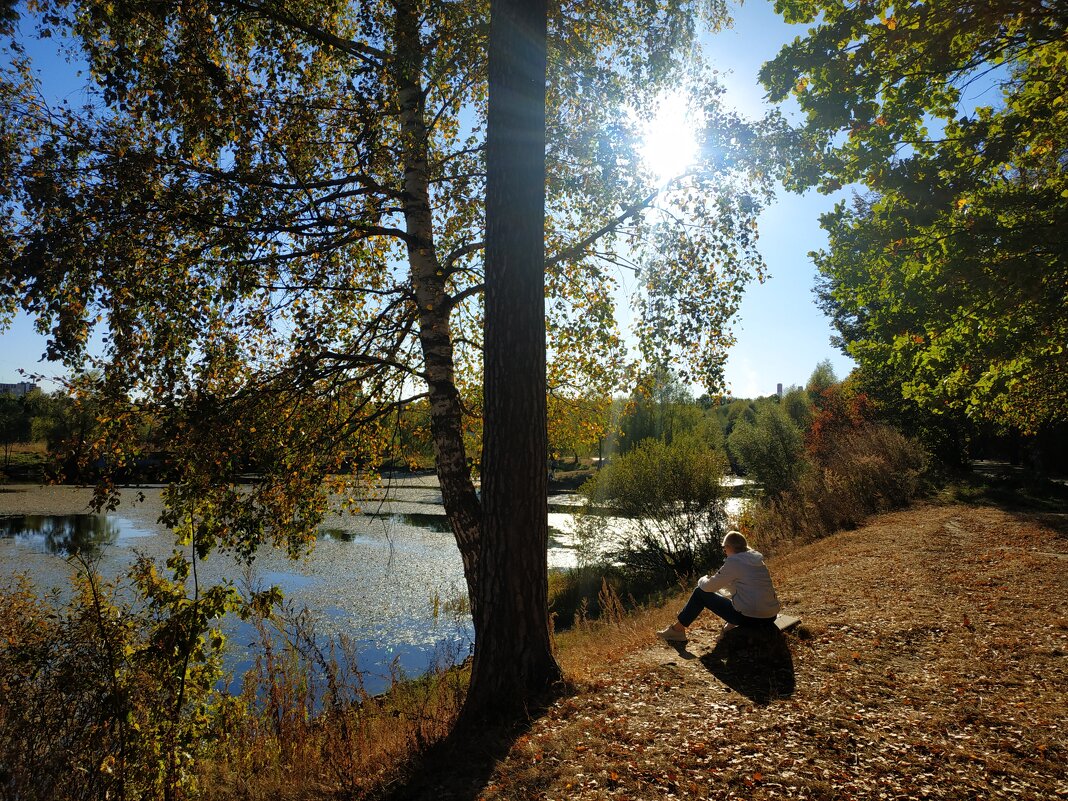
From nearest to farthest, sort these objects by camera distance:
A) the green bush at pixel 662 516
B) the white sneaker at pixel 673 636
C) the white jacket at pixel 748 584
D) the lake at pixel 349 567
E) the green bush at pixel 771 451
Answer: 1. the white jacket at pixel 748 584
2. the white sneaker at pixel 673 636
3. the lake at pixel 349 567
4. the green bush at pixel 662 516
5. the green bush at pixel 771 451

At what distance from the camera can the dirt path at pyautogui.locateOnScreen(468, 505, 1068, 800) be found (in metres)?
3.34

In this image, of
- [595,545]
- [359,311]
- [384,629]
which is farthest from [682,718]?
[595,545]

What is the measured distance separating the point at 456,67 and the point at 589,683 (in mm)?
6038

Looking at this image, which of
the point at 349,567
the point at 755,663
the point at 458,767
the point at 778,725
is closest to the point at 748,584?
the point at 755,663

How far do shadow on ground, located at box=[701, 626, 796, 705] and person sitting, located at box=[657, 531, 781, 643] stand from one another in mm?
138

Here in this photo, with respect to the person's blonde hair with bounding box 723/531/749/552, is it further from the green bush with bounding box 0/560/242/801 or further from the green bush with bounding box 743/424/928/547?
the green bush with bounding box 743/424/928/547

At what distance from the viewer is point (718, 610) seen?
5.95 m

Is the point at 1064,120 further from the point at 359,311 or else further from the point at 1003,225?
the point at 359,311

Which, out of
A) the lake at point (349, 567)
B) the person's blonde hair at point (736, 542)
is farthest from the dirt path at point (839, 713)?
the lake at point (349, 567)

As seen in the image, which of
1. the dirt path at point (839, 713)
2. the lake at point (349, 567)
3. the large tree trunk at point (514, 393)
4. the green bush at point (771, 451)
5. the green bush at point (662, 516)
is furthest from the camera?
the green bush at point (771, 451)

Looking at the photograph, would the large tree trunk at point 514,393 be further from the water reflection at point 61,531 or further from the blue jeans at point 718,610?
the water reflection at point 61,531

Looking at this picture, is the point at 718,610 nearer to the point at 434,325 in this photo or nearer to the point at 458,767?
the point at 458,767

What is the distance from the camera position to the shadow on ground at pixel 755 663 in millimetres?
4660

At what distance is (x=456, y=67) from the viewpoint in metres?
5.93
